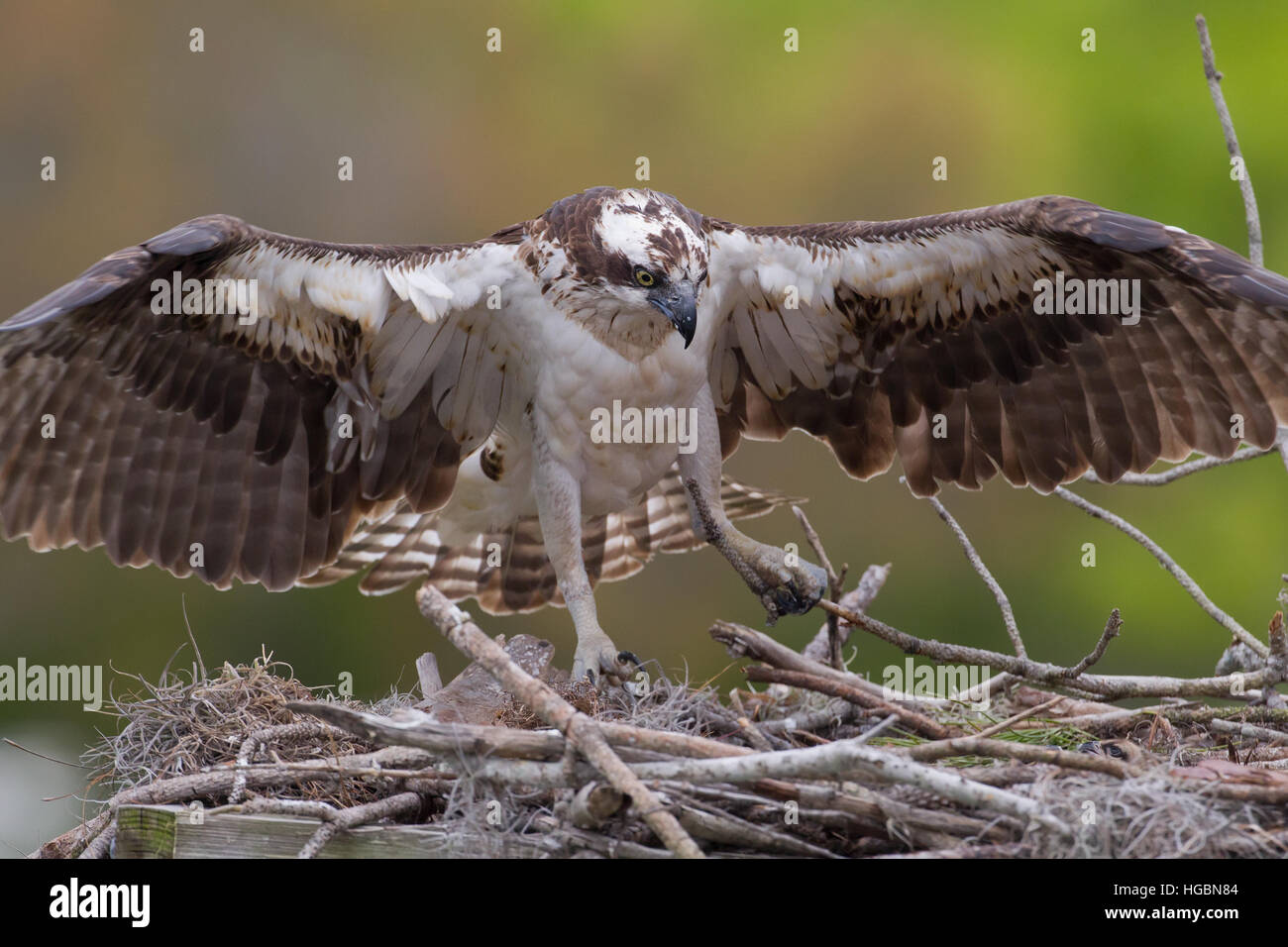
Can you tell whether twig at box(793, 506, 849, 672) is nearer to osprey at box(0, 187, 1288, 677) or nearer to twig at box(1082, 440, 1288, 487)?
osprey at box(0, 187, 1288, 677)

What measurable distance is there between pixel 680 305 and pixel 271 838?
75.5 inches

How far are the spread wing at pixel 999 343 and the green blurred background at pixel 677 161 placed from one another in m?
2.87

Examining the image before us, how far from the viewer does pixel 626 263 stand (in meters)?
4.33

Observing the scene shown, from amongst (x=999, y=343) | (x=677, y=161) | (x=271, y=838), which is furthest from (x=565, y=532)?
(x=677, y=161)

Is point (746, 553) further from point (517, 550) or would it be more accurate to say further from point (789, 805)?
point (789, 805)

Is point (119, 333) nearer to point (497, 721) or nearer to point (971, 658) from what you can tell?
point (497, 721)

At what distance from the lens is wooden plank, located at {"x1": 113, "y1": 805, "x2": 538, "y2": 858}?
327 cm

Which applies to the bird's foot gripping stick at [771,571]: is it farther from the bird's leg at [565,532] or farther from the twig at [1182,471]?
the twig at [1182,471]

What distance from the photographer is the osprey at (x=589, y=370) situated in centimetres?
440

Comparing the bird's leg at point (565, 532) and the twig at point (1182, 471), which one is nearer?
the twig at point (1182, 471)

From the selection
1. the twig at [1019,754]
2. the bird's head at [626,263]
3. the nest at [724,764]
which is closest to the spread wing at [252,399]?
the bird's head at [626,263]

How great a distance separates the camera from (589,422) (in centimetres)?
467

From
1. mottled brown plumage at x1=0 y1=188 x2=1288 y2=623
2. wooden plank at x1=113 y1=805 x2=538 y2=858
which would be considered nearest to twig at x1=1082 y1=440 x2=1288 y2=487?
mottled brown plumage at x1=0 y1=188 x2=1288 y2=623
